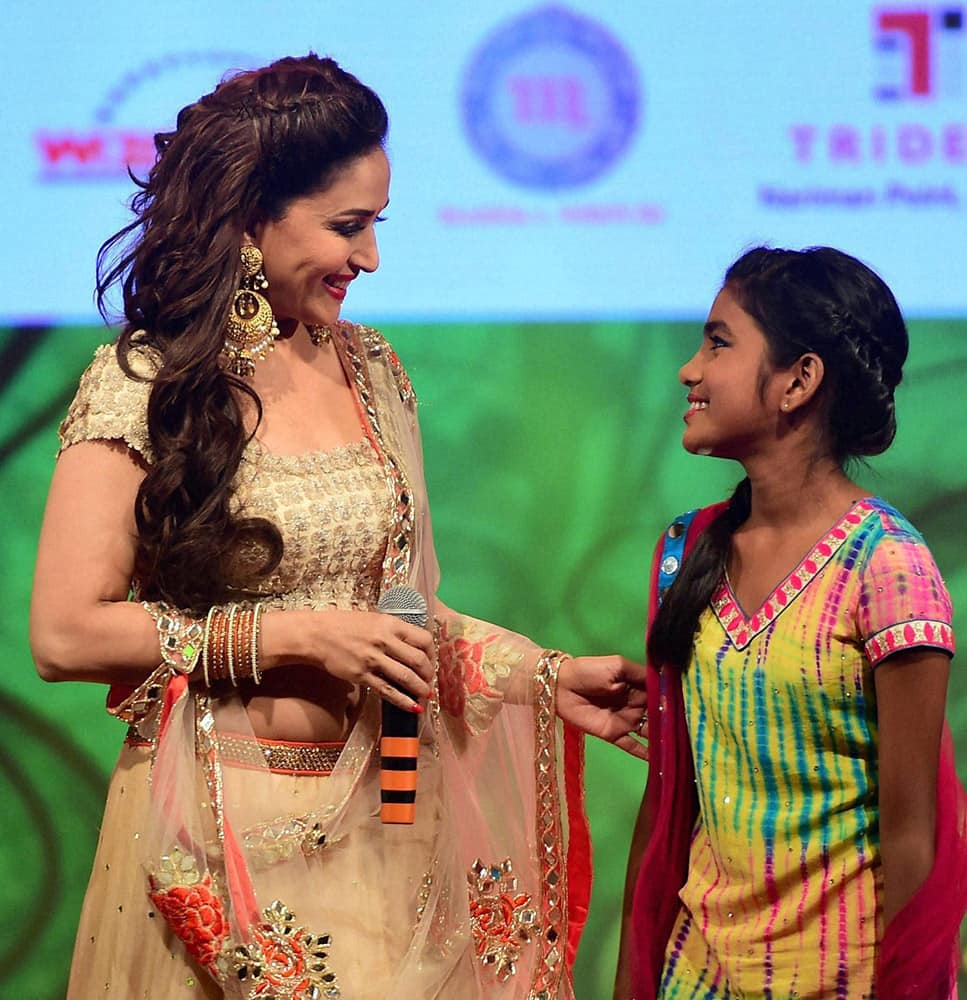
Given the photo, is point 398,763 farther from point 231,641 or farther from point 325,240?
point 325,240

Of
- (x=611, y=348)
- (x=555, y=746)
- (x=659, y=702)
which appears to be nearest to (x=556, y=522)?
(x=611, y=348)

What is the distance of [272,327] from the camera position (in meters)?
2.04

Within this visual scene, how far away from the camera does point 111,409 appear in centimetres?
188

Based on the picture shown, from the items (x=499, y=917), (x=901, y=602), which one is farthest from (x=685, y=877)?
(x=901, y=602)

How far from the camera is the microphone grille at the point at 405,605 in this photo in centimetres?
190

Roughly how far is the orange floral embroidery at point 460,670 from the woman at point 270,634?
0.04 feet


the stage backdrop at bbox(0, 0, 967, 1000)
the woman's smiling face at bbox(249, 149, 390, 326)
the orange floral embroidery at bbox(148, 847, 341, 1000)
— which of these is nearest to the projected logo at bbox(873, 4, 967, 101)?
the stage backdrop at bbox(0, 0, 967, 1000)

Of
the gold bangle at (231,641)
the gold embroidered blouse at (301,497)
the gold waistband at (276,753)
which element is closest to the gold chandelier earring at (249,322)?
the gold embroidered blouse at (301,497)

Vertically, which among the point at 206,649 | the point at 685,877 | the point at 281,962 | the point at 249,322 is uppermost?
the point at 249,322

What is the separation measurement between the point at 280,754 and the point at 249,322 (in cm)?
57

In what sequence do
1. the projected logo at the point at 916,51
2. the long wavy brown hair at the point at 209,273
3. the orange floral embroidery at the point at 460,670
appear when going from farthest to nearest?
the projected logo at the point at 916,51 → the orange floral embroidery at the point at 460,670 → the long wavy brown hair at the point at 209,273

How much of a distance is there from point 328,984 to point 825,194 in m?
2.03

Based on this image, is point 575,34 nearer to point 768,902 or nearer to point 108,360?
point 108,360

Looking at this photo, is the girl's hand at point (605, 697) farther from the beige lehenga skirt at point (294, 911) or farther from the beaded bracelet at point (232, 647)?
the beaded bracelet at point (232, 647)
